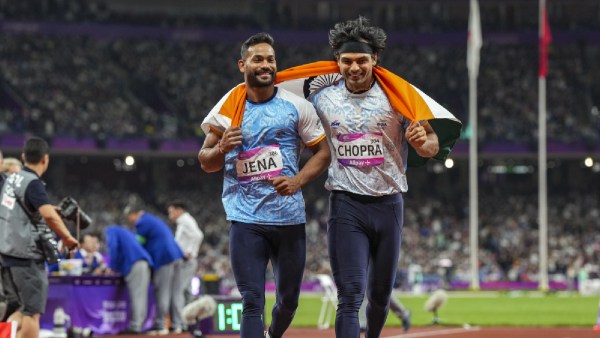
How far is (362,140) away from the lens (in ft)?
28.4

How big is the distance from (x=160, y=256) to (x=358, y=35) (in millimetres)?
9311

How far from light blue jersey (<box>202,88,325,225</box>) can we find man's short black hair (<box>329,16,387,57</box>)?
1.91 feet

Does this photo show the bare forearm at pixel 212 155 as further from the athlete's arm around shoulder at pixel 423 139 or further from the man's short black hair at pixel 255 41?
the athlete's arm around shoulder at pixel 423 139

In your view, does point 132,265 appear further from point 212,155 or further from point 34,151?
point 212,155

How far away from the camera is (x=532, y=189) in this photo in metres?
56.3

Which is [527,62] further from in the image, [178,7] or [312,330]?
[312,330]

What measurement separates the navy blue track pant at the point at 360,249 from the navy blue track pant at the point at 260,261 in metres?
0.29

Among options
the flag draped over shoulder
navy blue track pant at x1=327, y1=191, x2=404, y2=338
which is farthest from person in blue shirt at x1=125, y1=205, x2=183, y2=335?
the flag draped over shoulder

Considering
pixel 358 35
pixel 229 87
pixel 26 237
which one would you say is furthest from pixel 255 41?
pixel 229 87

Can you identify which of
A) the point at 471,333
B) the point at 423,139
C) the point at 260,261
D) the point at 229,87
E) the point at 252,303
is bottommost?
the point at 471,333

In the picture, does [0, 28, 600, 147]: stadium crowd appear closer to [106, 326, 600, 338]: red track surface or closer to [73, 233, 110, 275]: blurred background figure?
[73, 233, 110, 275]: blurred background figure

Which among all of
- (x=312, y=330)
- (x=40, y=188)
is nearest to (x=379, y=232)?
(x=40, y=188)

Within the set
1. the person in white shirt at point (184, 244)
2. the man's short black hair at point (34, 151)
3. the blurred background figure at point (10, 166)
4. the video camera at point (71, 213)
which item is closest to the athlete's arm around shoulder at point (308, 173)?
the man's short black hair at point (34, 151)

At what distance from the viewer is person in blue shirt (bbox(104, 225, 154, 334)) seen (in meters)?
16.8
